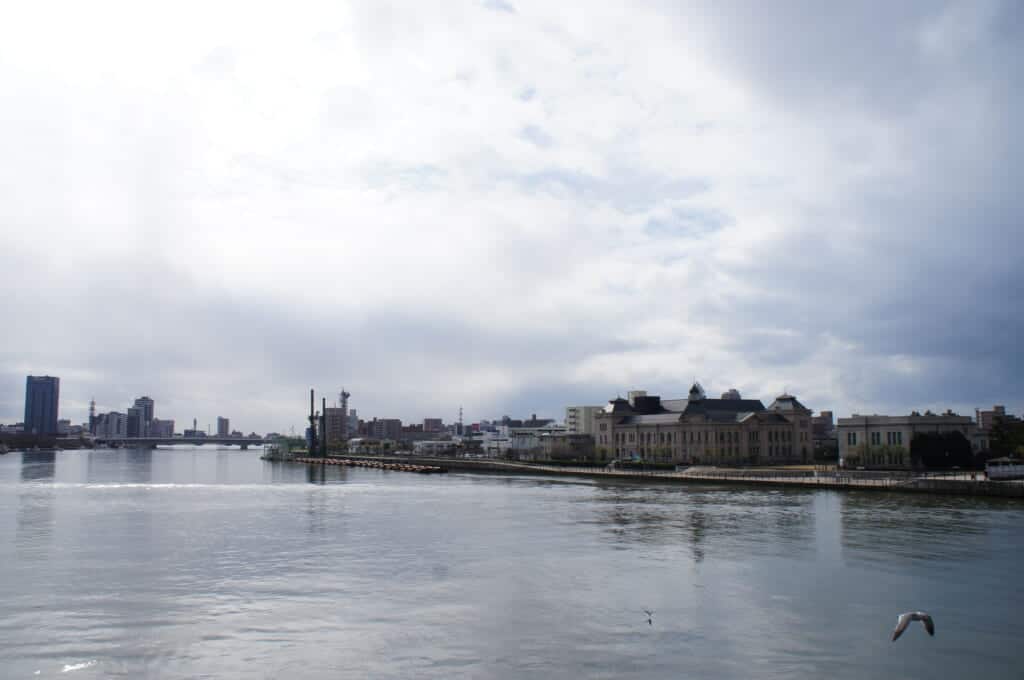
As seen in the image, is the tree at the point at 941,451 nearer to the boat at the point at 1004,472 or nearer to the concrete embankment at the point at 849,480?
the concrete embankment at the point at 849,480

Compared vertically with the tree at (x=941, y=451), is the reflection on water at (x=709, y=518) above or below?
below

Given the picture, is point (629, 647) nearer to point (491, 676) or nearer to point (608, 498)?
point (491, 676)

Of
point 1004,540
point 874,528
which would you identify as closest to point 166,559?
point 874,528

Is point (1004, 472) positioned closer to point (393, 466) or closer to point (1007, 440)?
point (1007, 440)

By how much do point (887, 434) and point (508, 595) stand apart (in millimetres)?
103665

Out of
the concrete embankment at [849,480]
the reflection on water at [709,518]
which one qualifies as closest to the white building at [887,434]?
the concrete embankment at [849,480]

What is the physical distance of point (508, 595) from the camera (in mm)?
30828

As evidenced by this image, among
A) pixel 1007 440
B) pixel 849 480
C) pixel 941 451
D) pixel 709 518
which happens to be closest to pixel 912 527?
pixel 709 518

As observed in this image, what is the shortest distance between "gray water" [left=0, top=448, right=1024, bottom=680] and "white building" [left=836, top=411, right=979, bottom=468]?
56.5 metres

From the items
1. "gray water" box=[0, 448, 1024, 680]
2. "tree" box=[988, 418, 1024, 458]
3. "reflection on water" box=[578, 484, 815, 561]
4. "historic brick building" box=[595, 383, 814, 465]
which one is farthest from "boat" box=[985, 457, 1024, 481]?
"historic brick building" box=[595, 383, 814, 465]

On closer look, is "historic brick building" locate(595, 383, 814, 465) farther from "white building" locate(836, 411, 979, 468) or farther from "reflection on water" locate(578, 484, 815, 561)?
"reflection on water" locate(578, 484, 815, 561)

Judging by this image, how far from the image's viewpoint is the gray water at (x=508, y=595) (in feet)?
74.8

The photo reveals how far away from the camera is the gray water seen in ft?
74.8

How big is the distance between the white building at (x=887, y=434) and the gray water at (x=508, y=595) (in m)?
56.5
